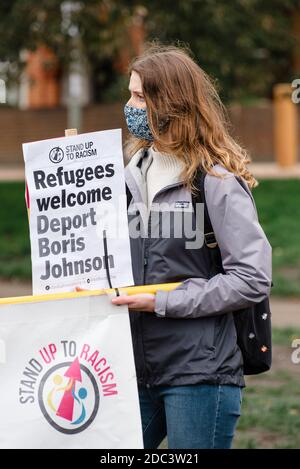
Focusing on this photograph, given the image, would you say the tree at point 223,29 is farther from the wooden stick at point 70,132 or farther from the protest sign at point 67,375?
the protest sign at point 67,375

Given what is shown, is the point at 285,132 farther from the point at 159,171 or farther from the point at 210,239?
the point at 210,239

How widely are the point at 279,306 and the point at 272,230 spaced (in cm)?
319

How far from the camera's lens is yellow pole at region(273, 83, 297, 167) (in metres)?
22.0

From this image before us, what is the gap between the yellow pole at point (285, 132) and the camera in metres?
22.0

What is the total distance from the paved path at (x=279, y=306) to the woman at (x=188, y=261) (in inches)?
226

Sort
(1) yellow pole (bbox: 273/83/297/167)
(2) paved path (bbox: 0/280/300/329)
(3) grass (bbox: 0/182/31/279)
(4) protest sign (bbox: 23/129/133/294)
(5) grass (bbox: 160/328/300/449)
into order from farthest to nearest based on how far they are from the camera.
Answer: (1) yellow pole (bbox: 273/83/297/167) < (3) grass (bbox: 0/182/31/279) < (2) paved path (bbox: 0/280/300/329) < (5) grass (bbox: 160/328/300/449) < (4) protest sign (bbox: 23/129/133/294)

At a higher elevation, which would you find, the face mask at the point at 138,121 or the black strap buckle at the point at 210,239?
the face mask at the point at 138,121

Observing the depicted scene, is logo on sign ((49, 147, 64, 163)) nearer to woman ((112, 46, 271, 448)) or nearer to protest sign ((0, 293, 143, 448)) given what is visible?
woman ((112, 46, 271, 448))

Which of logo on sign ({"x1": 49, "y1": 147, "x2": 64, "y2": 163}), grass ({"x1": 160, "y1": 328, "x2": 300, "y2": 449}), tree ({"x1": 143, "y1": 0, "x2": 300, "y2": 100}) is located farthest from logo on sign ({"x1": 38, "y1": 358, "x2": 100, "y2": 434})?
tree ({"x1": 143, "y1": 0, "x2": 300, "y2": 100})

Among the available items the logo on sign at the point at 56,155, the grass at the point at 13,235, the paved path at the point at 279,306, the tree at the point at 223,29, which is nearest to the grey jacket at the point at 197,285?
the logo on sign at the point at 56,155

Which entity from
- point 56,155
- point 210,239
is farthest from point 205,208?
point 56,155

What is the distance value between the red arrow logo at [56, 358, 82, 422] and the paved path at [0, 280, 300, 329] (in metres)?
5.90

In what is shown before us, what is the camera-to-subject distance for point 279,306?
10.2 meters
